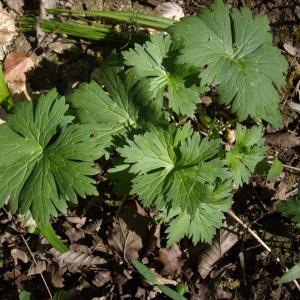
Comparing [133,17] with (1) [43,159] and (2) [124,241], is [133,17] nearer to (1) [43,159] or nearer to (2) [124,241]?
(1) [43,159]

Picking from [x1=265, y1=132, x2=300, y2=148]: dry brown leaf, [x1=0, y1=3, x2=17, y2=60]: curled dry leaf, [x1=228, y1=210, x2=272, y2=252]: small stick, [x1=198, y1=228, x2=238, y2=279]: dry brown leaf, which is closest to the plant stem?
[x1=0, y1=3, x2=17, y2=60]: curled dry leaf

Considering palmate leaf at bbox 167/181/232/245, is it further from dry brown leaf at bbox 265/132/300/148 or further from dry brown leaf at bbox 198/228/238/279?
dry brown leaf at bbox 265/132/300/148

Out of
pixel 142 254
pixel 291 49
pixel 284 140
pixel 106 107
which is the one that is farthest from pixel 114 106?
pixel 291 49

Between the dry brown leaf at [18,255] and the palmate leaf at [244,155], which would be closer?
the palmate leaf at [244,155]

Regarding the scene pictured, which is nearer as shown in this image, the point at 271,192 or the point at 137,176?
the point at 137,176

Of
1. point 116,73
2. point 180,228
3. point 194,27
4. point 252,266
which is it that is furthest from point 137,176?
point 252,266

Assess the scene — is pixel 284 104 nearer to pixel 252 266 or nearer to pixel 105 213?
pixel 252 266

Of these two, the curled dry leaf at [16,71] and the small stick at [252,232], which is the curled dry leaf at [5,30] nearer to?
the curled dry leaf at [16,71]

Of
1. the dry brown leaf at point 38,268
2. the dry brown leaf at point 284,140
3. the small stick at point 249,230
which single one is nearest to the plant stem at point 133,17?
the dry brown leaf at point 284,140
